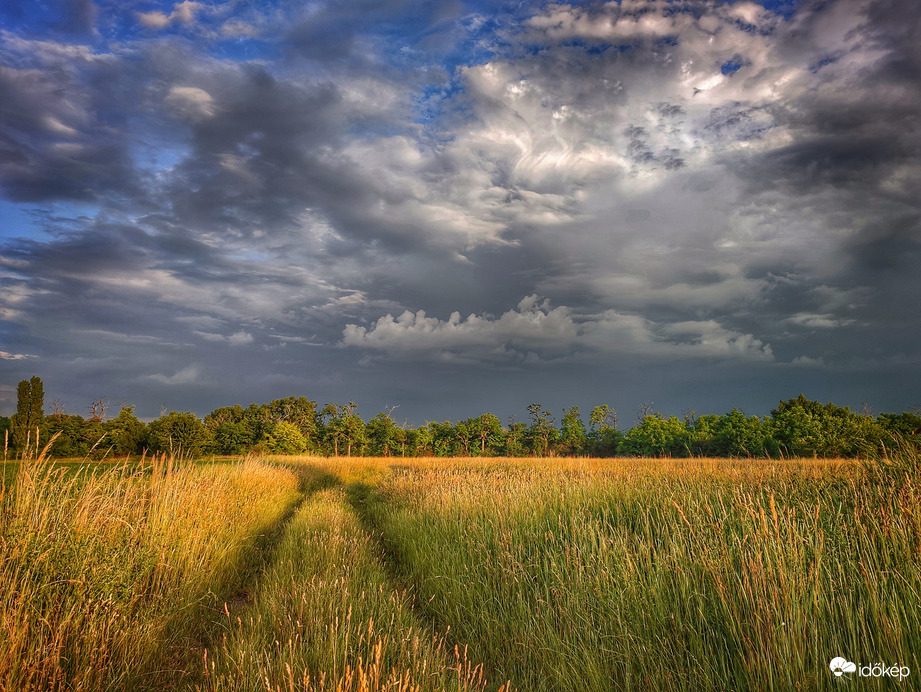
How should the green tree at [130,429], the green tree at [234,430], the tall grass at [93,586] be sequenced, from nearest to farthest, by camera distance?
the tall grass at [93,586]
the green tree at [130,429]
the green tree at [234,430]

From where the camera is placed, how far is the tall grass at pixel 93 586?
346 centimetres

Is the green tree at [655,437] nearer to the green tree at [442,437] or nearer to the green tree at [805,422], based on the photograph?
the green tree at [805,422]

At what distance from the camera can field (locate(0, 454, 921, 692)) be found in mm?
2875

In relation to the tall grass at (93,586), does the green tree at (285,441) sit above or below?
below

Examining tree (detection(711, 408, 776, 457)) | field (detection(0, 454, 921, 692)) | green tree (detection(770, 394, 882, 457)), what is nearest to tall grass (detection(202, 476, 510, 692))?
field (detection(0, 454, 921, 692))

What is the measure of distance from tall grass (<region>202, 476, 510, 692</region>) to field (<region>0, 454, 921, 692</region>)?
0.11 feet

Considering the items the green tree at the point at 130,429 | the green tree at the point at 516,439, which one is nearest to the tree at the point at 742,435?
the green tree at the point at 516,439

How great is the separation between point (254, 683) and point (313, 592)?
1.33 meters

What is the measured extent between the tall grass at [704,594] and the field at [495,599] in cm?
3

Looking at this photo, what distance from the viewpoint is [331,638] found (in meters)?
3.56

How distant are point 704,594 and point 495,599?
2.37 metres

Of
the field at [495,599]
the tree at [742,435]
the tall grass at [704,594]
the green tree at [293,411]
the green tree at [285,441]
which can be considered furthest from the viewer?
the green tree at [293,411]

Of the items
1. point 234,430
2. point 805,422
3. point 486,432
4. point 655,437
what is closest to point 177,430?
point 234,430

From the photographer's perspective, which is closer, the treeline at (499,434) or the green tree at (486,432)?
the treeline at (499,434)
